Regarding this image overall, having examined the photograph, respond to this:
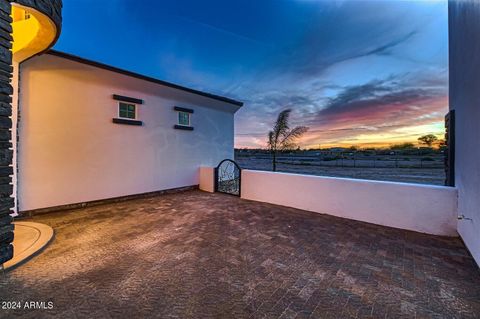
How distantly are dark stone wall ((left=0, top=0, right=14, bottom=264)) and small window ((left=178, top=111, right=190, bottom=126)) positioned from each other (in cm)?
498

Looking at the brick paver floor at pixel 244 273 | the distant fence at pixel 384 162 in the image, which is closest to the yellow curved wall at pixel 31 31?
the brick paver floor at pixel 244 273

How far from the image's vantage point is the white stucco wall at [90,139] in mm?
4141

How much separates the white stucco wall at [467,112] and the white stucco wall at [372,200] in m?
0.22

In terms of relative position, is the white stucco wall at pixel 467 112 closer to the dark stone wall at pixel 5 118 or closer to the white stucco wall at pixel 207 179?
the dark stone wall at pixel 5 118

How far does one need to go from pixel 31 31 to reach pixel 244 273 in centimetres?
474

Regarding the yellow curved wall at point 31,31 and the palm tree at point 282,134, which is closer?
the yellow curved wall at point 31,31

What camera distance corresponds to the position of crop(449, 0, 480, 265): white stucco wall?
238 centimetres

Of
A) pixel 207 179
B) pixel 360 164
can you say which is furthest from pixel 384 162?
pixel 207 179

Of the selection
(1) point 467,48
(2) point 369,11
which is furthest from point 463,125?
(2) point 369,11

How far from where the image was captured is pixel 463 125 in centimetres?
295

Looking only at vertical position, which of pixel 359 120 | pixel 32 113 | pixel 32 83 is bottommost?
pixel 32 113

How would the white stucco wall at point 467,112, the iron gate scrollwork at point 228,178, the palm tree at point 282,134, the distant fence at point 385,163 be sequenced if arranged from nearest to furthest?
the white stucco wall at point 467,112, the iron gate scrollwork at point 228,178, the palm tree at point 282,134, the distant fence at point 385,163

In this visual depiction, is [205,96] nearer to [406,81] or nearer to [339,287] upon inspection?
[339,287]

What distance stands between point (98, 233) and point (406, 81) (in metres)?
11.3
